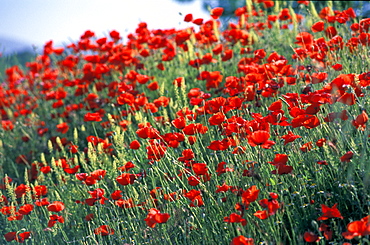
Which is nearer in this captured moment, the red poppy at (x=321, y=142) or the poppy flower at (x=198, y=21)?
the red poppy at (x=321, y=142)

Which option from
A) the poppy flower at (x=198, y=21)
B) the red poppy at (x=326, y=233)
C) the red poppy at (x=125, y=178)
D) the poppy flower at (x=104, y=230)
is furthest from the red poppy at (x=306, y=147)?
the poppy flower at (x=198, y=21)

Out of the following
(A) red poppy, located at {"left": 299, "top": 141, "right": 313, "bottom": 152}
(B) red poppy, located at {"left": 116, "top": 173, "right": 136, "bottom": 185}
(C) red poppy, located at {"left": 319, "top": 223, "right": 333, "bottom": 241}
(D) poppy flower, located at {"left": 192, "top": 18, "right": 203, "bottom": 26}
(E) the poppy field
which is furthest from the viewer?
(D) poppy flower, located at {"left": 192, "top": 18, "right": 203, "bottom": 26}

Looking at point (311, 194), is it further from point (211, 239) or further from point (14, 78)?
point (14, 78)

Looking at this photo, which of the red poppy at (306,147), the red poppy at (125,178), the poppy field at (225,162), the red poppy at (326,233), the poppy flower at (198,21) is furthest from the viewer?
the poppy flower at (198,21)

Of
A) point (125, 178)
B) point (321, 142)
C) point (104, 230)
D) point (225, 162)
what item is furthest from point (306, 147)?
point (104, 230)

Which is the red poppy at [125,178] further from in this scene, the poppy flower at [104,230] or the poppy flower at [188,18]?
the poppy flower at [188,18]

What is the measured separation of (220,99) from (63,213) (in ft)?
4.74

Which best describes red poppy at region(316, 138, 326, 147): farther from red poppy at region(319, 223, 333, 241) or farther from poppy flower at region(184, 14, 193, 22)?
poppy flower at region(184, 14, 193, 22)

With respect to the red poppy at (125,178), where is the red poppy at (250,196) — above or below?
above

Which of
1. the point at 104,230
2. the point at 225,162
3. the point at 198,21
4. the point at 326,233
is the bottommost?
the point at 104,230

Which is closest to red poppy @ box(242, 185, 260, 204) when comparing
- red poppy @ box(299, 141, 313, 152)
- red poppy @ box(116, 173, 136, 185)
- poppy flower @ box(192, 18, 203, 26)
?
red poppy @ box(299, 141, 313, 152)

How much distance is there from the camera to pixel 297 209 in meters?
2.39

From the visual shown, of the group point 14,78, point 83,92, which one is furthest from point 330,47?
point 14,78

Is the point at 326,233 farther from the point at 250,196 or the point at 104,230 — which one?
the point at 104,230
